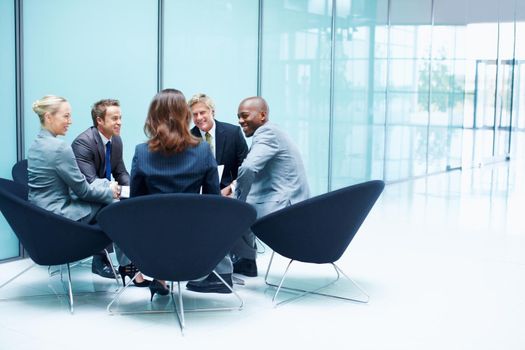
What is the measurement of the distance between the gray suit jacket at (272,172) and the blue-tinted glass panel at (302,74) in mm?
2948

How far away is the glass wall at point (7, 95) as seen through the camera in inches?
200

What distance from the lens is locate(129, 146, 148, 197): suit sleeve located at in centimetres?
392

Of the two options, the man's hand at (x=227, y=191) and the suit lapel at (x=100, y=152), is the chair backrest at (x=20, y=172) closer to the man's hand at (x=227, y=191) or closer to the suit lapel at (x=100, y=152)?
the suit lapel at (x=100, y=152)

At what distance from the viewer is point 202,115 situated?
5.37 meters

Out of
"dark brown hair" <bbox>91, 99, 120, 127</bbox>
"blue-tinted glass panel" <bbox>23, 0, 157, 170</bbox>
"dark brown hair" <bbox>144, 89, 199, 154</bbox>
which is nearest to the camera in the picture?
"dark brown hair" <bbox>144, 89, 199, 154</bbox>

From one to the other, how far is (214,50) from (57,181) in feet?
9.69

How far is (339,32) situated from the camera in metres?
9.11

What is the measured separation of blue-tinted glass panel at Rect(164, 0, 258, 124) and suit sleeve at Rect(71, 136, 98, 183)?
1562 millimetres

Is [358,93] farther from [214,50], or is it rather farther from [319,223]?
[319,223]

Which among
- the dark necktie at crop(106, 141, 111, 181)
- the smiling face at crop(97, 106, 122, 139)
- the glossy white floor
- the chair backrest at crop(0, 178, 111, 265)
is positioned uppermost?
the smiling face at crop(97, 106, 122, 139)

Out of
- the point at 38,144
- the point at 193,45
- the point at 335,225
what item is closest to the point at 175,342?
the point at 335,225

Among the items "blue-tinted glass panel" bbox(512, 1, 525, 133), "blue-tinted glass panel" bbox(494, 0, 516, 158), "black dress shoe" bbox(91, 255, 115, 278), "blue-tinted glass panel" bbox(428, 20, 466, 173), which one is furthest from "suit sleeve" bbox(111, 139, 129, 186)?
"blue-tinted glass panel" bbox(512, 1, 525, 133)

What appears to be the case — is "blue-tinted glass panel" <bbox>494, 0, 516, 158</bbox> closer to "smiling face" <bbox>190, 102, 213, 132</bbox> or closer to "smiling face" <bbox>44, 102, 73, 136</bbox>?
"smiling face" <bbox>190, 102, 213, 132</bbox>

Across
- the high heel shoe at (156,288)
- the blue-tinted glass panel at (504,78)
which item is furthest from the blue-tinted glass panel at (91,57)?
the blue-tinted glass panel at (504,78)
